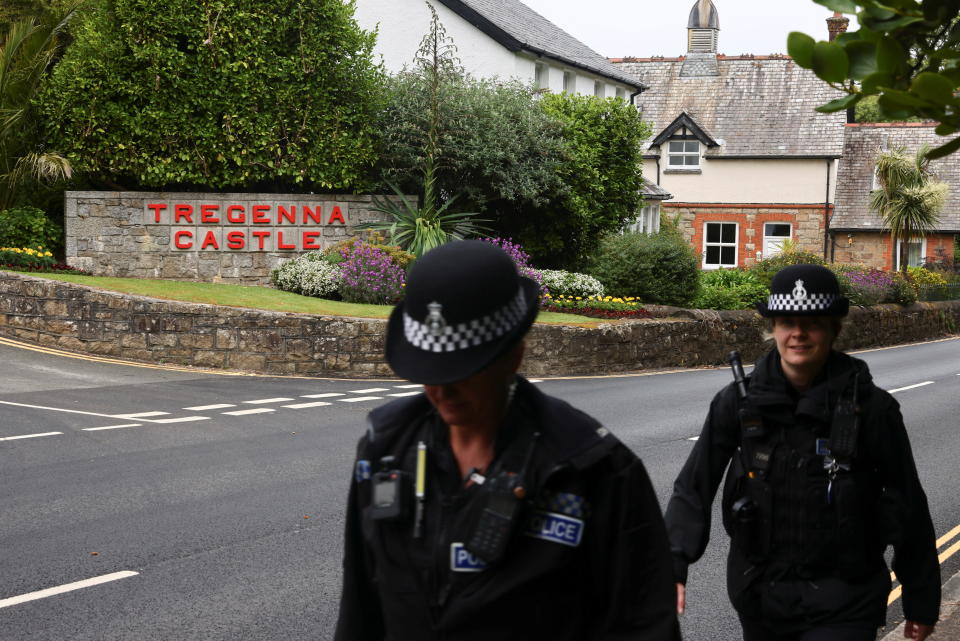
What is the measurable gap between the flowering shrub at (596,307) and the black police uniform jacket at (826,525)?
18.7m

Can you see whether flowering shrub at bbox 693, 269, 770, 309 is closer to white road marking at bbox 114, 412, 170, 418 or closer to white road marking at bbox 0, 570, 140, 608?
white road marking at bbox 114, 412, 170, 418

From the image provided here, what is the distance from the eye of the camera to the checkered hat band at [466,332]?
2.18 metres

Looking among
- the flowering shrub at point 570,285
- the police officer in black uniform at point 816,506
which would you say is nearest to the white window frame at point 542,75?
the flowering shrub at point 570,285

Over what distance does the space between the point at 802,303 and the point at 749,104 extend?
152 ft

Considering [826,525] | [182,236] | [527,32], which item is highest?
[527,32]

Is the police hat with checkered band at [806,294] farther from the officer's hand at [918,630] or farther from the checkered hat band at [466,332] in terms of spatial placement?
the checkered hat band at [466,332]

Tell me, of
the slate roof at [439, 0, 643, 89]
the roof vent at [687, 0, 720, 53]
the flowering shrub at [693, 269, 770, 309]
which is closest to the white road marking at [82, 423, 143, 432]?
the flowering shrub at [693, 269, 770, 309]

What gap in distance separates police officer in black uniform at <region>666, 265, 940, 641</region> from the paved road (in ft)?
7.37

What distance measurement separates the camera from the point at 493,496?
219cm

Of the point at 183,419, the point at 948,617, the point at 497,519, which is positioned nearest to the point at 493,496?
the point at 497,519

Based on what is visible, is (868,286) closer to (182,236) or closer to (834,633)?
(182,236)

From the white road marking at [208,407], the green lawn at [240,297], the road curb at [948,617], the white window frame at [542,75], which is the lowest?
the white road marking at [208,407]

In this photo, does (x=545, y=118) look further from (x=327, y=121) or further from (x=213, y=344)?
(x=213, y=344)

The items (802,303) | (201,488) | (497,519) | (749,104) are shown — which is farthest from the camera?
(749,104)
